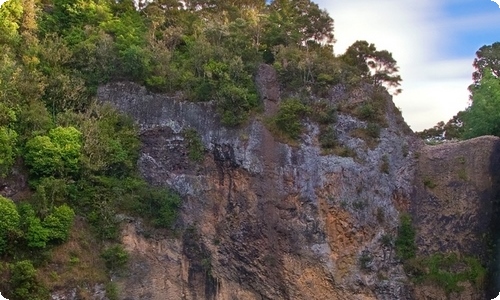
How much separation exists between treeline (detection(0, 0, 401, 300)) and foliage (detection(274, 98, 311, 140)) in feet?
0.20

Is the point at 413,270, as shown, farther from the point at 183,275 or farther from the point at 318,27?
the point at 318,27

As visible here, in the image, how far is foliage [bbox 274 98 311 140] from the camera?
2259 cm

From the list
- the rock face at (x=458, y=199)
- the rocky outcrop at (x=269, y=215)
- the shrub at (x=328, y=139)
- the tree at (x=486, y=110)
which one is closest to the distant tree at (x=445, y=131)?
the tree at (x=486, y=110)

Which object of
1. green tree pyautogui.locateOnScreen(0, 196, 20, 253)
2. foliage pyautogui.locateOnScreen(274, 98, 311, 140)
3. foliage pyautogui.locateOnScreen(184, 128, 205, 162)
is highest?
foliage pyautogui.locateOnScreen(274, 98, 311, 140)

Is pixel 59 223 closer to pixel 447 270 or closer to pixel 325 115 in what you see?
pixel 325 115

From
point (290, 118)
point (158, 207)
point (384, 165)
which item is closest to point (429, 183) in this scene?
point (384, 165)

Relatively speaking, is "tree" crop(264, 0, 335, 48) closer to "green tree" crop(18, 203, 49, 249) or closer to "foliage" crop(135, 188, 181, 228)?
"foliage" crop(135, 188, 181, 228)

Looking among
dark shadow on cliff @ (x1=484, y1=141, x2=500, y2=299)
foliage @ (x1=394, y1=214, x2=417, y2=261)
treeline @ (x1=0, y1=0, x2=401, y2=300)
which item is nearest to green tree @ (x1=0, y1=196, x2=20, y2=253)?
Answer: treeline @ (x1=0, y1=0, x2=401, y2=300)

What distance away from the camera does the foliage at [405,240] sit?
21547mm

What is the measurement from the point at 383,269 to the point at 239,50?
11.0m

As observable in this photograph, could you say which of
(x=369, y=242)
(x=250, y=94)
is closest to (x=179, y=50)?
(x=250, y=94)

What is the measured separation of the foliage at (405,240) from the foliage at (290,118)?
5.48 metres

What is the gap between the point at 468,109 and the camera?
27141mm

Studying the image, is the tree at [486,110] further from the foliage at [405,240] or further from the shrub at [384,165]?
the foliage at [405,240]
